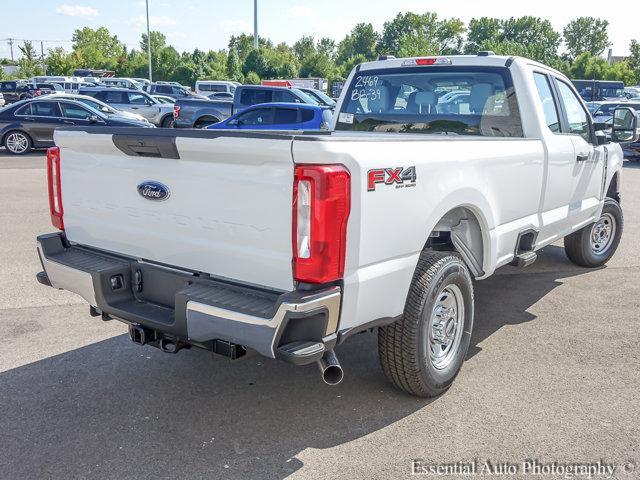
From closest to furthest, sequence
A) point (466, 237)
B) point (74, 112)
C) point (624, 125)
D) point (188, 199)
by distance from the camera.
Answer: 1. point (188, 199)
2. point (466, 237)
3. point (624, 125)
4. point (74, 112)

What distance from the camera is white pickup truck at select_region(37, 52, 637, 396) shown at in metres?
2.82

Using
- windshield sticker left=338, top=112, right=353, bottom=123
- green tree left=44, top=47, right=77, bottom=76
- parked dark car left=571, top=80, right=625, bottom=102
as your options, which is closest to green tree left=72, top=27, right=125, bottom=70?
green tree left=44, top=47, right=77, bottom=76

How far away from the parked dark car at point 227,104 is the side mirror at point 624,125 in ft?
48.6

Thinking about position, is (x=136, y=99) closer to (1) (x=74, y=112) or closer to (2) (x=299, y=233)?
(1) (x=74, y=112)

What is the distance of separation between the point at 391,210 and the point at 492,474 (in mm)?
1377

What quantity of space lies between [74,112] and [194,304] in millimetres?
16165

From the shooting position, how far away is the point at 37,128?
17.1 m

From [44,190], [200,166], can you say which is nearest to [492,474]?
[200,166]

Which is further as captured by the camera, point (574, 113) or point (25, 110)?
point (25, 110)

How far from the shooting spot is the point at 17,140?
670 inches

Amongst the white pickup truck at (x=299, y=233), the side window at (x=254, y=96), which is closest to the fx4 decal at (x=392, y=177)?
the white pickup truck at (x=299, y=233)

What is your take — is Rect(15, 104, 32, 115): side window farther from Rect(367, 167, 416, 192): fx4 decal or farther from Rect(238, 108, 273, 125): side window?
Rect(367, 167, 416, 192): fx4 decal

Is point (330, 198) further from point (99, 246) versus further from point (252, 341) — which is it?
point (99, 246)

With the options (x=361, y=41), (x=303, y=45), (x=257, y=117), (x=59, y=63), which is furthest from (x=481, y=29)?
(x=257, y=117)
